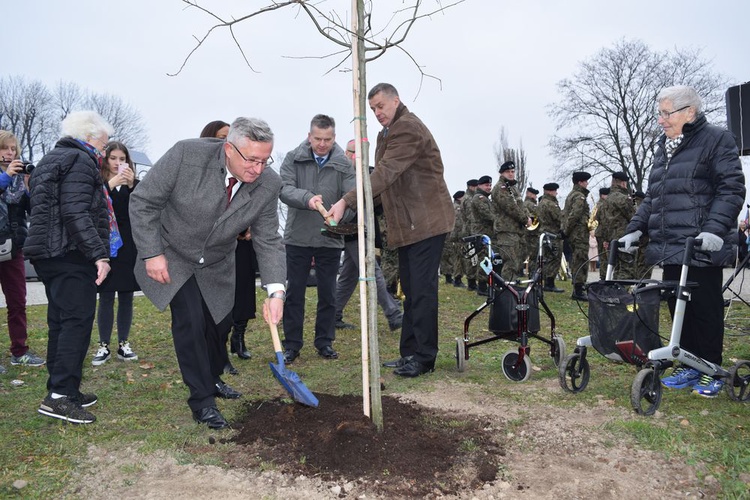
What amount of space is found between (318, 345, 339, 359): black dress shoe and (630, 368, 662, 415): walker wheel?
2.81 metres

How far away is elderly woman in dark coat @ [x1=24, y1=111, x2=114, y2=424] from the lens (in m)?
3.90

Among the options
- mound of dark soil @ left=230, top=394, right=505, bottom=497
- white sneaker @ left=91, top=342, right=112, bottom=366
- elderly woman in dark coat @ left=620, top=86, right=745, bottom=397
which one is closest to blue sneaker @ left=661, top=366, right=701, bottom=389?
elderly woman in dark coat @ left=620, top=86, right=745, bottom=397

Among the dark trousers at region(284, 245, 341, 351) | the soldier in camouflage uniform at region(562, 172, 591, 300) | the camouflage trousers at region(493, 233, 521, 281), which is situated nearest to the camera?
the dark trousers at region(284, 245, 341, 351)

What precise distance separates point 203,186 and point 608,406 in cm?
308

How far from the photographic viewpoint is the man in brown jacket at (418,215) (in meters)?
4.96

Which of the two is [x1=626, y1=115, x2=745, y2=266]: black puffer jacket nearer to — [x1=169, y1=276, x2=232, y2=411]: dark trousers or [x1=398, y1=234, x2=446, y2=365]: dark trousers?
[x1=398, y1=234, x2=446, y2=365]: dark trousers

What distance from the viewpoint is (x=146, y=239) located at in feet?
11.9

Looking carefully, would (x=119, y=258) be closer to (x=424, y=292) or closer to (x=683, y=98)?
(x=424, y=292)

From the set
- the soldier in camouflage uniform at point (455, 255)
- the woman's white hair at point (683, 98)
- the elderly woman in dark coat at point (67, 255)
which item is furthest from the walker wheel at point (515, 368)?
the soldier in camouflage uniform at point (455, 255)

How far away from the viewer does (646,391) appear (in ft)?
13.1

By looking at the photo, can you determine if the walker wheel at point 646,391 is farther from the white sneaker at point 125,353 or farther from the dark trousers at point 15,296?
the dark trousers at point 15,296

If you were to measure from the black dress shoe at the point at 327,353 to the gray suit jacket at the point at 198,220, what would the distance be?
199cm

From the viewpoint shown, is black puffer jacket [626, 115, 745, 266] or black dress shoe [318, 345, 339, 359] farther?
black dress shoe [318, 345, 339, 359]

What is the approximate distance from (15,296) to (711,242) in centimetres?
567
